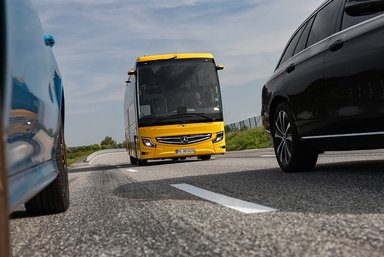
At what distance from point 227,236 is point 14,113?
3.92 feet

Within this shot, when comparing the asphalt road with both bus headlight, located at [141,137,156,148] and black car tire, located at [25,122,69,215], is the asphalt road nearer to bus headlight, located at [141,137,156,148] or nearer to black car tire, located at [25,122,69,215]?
black car tire, located at [25,122,69,215]

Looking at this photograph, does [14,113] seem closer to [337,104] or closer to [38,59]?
[38,59]

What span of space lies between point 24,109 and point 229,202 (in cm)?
198

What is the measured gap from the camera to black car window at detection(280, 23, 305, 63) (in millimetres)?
5871

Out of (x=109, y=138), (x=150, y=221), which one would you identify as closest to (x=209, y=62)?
(x=150, y=221)

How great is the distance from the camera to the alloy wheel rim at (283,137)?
571 centimetres

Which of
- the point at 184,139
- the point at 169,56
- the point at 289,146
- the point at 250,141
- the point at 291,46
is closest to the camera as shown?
the point at 289,146

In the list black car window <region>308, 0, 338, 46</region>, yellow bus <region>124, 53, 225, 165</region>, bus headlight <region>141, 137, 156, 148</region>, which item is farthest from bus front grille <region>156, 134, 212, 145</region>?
black car window <region>308, 0, 338, 46</region>

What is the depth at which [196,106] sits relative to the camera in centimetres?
1391

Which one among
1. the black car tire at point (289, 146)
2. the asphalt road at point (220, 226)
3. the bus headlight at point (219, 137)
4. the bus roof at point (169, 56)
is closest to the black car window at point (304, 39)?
the black car tire at point (289, 146)

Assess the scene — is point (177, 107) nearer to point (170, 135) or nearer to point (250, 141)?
point (170, 135)

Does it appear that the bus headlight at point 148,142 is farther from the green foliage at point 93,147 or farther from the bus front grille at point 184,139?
the green foliage at point 93,147

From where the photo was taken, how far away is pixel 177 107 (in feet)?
45.3

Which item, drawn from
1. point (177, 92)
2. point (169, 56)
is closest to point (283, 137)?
point (177, 92)
